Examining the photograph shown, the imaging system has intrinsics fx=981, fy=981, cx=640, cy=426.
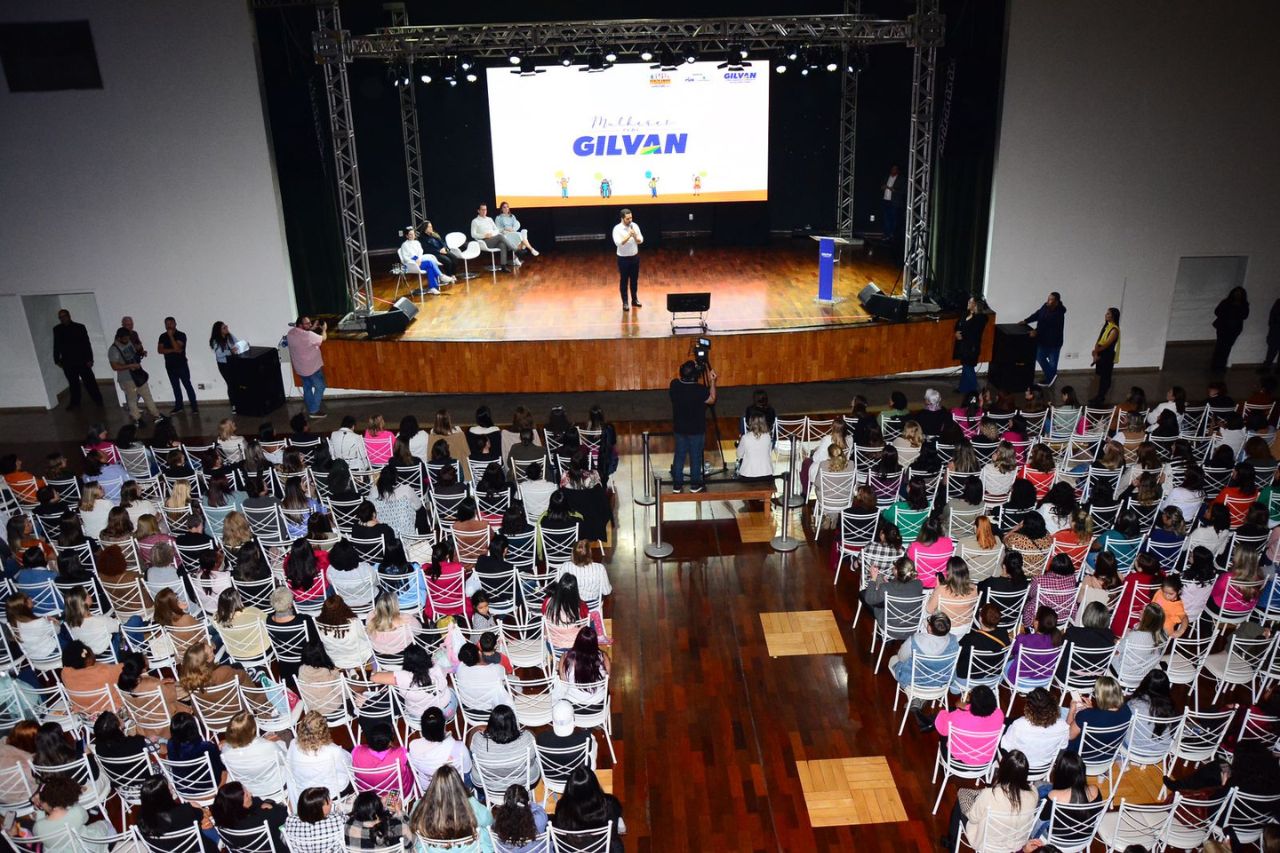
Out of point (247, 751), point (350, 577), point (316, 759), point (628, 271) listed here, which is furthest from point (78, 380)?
point (316, 759)

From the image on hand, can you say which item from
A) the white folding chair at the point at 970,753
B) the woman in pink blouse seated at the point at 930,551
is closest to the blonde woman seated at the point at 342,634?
the white folding chair at the point at 970,753

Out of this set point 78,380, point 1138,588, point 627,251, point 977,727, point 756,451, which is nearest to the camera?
point 977,727

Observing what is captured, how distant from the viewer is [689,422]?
9383mm

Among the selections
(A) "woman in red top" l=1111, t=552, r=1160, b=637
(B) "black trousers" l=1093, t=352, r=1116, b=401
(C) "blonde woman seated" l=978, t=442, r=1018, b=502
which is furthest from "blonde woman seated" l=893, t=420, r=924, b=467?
(B) "black trousers" l=1093, t=352, r=1116, b=401

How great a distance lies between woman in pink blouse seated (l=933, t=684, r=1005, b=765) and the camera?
18.3 ft

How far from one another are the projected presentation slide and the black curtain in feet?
10.8

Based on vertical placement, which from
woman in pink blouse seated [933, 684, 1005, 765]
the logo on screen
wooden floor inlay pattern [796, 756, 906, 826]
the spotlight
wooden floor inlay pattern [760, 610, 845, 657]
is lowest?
wooden floor inlay pattern [760, 610, 845, 657]

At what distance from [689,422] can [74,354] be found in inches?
366

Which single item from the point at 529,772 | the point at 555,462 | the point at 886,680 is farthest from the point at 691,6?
the point at 529,772

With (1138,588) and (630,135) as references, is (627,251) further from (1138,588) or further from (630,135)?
(1138,588)

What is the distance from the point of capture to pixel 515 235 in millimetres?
17438

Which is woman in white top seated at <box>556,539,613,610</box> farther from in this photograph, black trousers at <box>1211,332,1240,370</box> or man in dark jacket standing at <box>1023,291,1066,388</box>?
black trousers at <box>1211,332,1240,370</box>

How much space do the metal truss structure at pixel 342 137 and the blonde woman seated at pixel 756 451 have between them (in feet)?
22.7

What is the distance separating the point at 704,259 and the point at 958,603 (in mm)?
12418
